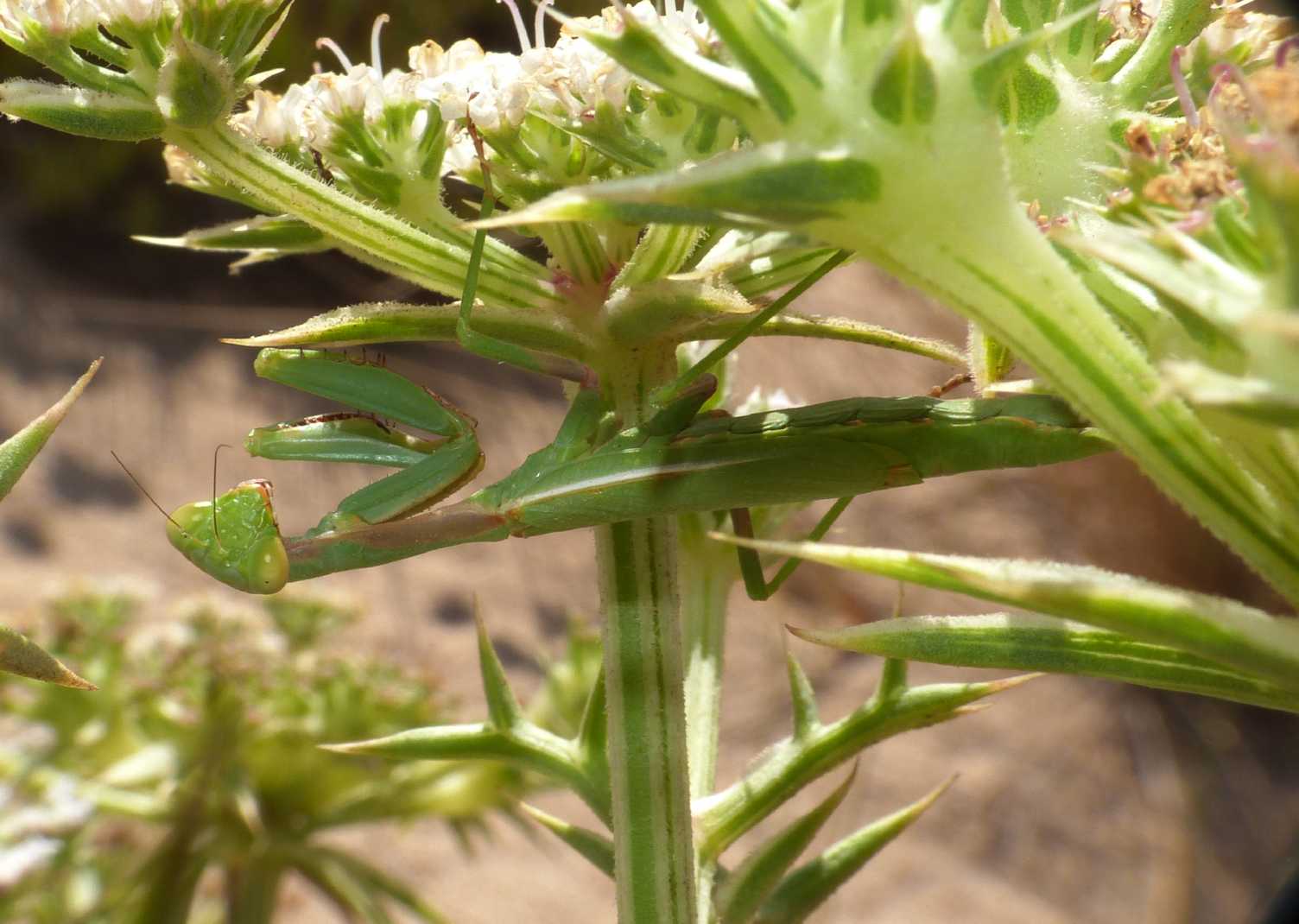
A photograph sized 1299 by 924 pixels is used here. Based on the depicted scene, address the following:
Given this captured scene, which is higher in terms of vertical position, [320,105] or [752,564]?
[320,105]

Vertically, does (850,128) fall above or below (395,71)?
below

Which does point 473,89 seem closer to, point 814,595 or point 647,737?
point 647,737

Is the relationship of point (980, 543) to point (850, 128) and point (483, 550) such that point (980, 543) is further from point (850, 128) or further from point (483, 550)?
point (850, 128)

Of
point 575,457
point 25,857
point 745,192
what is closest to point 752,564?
point 575,457

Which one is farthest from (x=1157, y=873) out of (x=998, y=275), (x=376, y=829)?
(x=998, y=275)

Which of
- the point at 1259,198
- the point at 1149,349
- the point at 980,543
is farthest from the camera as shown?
the point at 980,543

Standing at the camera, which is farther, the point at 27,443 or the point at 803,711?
the point at 803,711

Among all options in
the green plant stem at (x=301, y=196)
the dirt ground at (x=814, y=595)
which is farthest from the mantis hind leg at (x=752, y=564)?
the dirt ground at (x=814, y=595)
